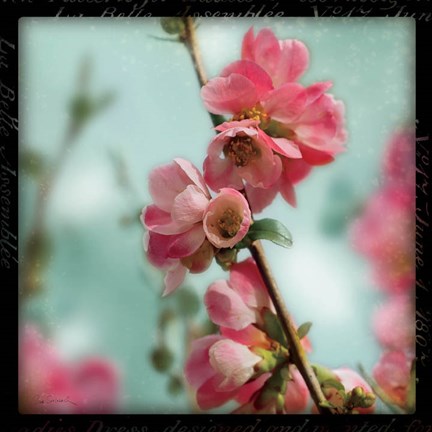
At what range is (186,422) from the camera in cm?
92

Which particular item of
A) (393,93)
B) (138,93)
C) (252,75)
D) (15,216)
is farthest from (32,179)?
(393,93)

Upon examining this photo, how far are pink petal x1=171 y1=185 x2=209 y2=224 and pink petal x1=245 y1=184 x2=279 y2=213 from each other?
81 mm

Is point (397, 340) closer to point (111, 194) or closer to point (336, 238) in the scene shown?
point (336, 238)

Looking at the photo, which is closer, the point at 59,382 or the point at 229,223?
the point at 229,223

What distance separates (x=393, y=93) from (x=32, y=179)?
48cm

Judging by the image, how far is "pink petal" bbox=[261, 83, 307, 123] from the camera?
2.69 feet

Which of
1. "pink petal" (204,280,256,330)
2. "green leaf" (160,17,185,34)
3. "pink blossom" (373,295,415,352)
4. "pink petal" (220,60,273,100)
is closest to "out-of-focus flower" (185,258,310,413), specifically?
"pink petal" (204,280,256,330)

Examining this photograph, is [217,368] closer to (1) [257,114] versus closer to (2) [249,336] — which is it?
(2) [249,336]

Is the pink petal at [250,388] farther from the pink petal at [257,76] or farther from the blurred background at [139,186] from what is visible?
the pink petal at [257,76]

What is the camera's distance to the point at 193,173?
83 cm

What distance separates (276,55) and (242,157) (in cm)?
13

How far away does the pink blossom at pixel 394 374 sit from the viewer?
0.90 metres
